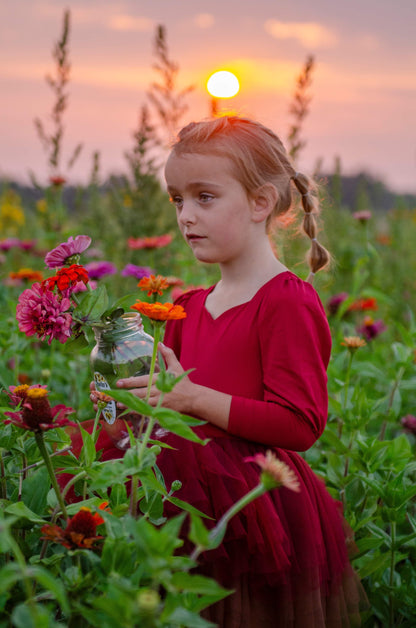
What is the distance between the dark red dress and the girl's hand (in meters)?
0.07

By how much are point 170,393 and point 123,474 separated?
382 millimetres

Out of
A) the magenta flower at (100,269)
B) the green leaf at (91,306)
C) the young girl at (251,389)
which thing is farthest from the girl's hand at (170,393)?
the magenta flower at (100,269)

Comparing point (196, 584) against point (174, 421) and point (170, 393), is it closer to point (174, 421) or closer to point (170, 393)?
point (174, 421)

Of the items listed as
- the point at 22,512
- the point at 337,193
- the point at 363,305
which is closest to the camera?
the point at 22,512

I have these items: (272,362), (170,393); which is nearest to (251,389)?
A: (272,362)

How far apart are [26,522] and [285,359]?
1.90ft

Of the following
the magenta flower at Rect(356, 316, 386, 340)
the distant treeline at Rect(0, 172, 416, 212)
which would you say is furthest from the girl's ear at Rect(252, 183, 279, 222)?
the magenta flower at Rect(356, 316, 386, 340)

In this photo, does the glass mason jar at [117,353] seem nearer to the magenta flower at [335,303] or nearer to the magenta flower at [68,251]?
the magenta flower at [68,251]

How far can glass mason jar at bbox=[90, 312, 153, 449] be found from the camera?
1.15 m

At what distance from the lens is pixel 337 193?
12.4 feet

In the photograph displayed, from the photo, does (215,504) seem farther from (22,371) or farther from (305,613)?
(22,371)

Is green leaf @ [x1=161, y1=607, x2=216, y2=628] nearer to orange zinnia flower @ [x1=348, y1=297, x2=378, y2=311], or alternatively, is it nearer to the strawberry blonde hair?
the strawberry blonde hair

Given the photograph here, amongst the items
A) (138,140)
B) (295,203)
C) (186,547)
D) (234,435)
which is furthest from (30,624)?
(138,140)

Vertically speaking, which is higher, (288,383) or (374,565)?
(288,383)
